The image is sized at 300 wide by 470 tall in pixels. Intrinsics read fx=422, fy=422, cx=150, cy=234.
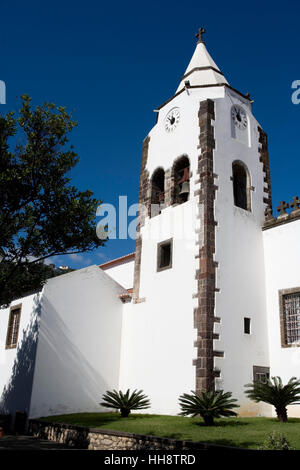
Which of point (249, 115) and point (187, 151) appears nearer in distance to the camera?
point (187, 151)

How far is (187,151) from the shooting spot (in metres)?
17.0

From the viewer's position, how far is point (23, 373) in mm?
15422

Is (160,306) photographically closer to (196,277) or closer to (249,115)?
(196,277)

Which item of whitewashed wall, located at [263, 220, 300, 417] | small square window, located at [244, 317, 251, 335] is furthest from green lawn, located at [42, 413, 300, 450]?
small square window, located at [244, 317, 251, 335]

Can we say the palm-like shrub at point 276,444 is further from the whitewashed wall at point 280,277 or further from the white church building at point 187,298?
the whitewashed wall at point 280,277

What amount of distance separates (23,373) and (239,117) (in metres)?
13.4

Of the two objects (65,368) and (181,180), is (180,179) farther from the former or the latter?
(65,368)

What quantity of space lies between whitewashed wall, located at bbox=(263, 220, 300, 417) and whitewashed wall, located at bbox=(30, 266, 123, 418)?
6233 millimetres

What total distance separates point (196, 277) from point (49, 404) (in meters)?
6.78

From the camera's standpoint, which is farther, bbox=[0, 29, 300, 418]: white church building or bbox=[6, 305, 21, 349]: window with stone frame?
bbox=[6, 305, 21, 349]: window with stone frame

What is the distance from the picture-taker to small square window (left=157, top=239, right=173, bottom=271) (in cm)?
1639

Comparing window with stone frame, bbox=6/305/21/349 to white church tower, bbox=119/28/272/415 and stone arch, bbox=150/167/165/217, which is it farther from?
stone arch, bbox=150/167/165/217

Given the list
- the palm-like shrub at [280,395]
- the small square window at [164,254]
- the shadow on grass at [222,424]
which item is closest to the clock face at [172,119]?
the small square window at [164,254]

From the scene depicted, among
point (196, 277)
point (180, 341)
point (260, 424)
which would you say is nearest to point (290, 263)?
point (196, 277)
